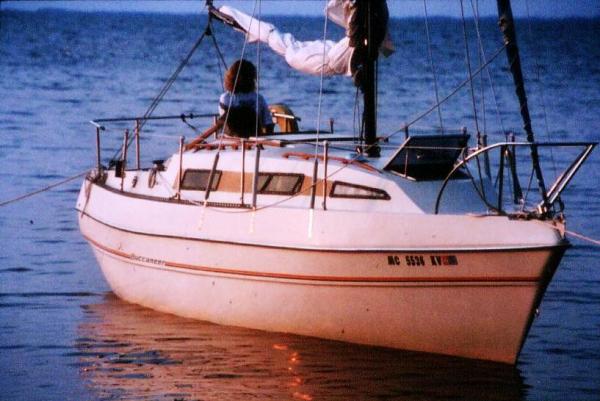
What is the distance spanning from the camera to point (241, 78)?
15.2 metres

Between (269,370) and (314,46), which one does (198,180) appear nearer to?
(314,46)

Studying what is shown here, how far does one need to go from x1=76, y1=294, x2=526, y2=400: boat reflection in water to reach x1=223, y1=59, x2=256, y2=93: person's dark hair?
102 inches

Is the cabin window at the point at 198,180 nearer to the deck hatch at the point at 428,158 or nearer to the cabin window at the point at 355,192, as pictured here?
the cabin window at the point at 355,192

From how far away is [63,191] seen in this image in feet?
80.5

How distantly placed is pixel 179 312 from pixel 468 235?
3.85 m

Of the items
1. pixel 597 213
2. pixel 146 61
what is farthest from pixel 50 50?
pixel 597 213

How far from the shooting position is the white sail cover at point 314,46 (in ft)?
48.6

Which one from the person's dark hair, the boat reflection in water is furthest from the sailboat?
the person's dark hair

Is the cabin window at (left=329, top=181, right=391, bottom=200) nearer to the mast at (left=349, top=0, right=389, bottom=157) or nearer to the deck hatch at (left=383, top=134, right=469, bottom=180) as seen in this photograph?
the deck hatch at (left=383, top=134, right=469, bottom=180)

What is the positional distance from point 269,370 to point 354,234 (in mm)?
1667

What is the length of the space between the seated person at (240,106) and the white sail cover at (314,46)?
523 millimetres

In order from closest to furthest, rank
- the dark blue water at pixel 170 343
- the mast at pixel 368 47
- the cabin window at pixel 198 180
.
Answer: the dark blue water at pixel 170 343, the mast at pixel 368 47, the cabin window at pixel 198 180

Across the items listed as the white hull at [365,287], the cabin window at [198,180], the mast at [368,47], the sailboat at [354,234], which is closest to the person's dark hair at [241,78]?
the sailboat at [354,234]

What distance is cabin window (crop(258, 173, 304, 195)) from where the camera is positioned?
45.8ft
